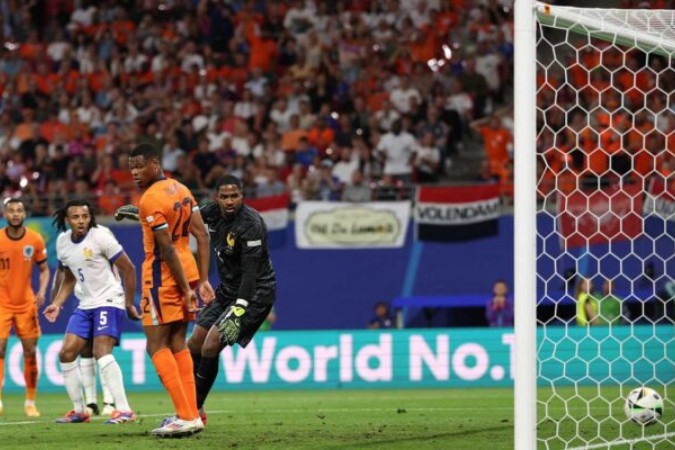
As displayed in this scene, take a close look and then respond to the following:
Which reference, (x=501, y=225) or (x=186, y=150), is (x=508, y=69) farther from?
(x=186, y=150)

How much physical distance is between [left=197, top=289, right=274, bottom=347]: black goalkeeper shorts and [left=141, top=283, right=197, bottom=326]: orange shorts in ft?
1.82

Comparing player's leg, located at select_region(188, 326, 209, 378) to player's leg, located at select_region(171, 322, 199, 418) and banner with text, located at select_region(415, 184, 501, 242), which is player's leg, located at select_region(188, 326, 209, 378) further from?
banner with text, located at select_region(415, 184, 501, 242)

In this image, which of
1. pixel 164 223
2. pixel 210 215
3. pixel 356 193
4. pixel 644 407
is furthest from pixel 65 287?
pixel 356 193

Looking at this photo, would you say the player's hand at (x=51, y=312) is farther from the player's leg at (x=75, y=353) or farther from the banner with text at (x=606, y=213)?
the banner with text at (x=606, y=213)

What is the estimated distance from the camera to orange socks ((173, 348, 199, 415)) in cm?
989

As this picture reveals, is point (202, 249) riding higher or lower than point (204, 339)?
higher

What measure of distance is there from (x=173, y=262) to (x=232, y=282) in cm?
113

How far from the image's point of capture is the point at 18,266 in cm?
1474

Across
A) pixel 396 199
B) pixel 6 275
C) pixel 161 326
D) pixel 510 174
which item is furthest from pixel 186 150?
pixel 161 326

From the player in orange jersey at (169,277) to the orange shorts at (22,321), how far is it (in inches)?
196

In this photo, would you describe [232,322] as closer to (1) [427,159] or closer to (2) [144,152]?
(2) [144,152]

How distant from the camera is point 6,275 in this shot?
14594 mm

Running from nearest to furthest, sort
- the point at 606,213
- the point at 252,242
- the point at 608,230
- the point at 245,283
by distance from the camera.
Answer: the point at 245,283, the point at 252,242, the point at 606,213, the point at 608,230

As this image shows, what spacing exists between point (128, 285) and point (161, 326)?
2.11 m
